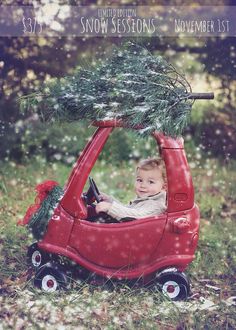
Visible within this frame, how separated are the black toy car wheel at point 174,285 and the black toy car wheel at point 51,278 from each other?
0.31 m

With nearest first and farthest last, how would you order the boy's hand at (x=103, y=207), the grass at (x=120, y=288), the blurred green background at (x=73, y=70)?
the grass at (x=120, y=288) → the boy's hand at (x=103, y=207) → the blurred green background at (x=73, y=70)

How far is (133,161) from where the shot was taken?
279 centimetres

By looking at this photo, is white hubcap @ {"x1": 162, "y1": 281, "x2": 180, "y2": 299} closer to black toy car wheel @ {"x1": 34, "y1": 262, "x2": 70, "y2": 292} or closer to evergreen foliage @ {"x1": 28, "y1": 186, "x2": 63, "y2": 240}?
black toy car wheel @ {"x1": 34, "y1": 262, "x2": 70, "y2": 292}

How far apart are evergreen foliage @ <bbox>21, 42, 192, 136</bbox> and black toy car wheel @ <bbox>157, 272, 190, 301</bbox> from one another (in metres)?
0.46

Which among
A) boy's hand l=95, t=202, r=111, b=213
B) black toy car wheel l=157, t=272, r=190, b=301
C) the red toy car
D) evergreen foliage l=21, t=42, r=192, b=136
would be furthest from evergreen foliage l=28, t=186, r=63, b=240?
black toy car wheel l=157, t=272, r=190, b=301

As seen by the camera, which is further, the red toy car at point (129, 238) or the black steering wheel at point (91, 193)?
the black steering wheel at point (91, 193)

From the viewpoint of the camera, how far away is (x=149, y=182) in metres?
2.24

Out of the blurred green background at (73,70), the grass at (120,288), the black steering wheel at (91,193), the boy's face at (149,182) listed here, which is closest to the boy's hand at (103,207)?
the black steering wheel at (91,193)

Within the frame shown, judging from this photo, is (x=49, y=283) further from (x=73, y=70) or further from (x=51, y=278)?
(x=73, y=70)

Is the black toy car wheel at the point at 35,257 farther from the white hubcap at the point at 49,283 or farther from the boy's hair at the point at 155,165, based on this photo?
the boy's hair at the point at 155,165

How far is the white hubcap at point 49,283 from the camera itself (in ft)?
7.05

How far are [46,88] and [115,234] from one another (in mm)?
553

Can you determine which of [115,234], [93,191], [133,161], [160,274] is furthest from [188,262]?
[133,161]

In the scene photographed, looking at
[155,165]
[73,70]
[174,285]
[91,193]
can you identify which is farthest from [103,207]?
[73,70]
